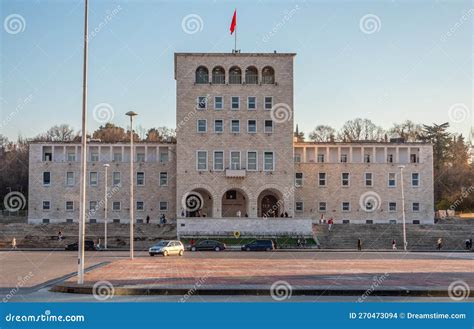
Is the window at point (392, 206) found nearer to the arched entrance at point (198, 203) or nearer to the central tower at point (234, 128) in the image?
the central tower at point (234, 128)

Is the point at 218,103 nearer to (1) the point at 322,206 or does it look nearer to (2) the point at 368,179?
(1) the point at 322,206

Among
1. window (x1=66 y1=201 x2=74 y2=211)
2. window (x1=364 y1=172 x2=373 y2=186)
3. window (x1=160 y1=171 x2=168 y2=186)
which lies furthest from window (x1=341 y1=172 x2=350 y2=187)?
window (x1=66 y1=201 x2=74 y2=211)

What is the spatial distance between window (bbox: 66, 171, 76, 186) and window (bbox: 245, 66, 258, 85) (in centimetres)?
2304

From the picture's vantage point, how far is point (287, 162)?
71.2 m

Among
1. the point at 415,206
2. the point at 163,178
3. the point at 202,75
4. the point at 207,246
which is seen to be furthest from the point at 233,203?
the point at 415,206

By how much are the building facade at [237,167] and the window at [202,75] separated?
4.3 inches

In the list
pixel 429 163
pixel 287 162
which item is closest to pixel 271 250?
pixel 287 162

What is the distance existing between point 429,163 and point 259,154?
2114 centimetres

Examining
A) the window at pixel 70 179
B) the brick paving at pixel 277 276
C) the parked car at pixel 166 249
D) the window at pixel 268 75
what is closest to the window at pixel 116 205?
the window at pixel 70 179

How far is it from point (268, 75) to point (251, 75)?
6.19 ft

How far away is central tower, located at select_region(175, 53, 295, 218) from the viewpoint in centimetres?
7094

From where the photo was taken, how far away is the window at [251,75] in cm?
7194

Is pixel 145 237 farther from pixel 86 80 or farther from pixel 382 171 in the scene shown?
pixel 86 80

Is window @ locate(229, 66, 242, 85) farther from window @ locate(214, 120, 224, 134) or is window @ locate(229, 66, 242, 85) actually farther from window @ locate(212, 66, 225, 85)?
window @ locate(214, 120, 224, 134)
